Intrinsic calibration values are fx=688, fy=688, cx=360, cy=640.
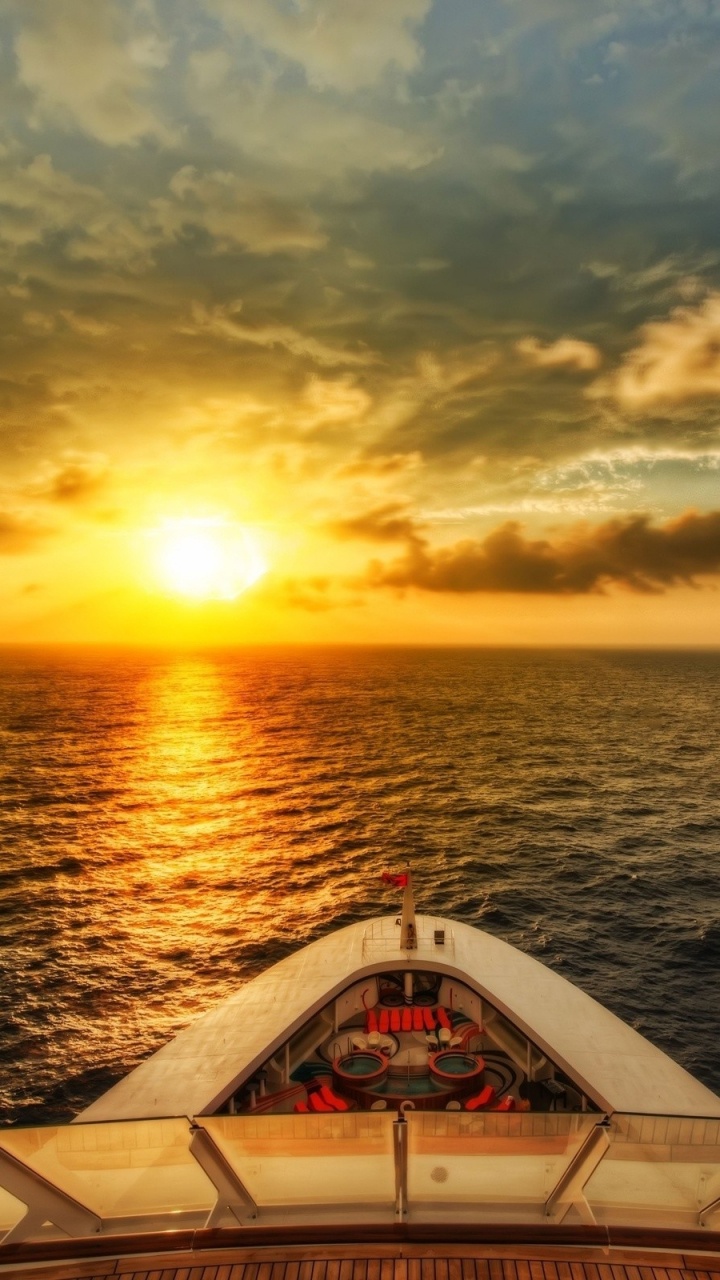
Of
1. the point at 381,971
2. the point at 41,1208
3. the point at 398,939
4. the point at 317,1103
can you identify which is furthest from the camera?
the point at 398,939

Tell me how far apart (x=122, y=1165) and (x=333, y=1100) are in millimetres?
11427

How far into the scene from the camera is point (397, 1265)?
22.3 ft

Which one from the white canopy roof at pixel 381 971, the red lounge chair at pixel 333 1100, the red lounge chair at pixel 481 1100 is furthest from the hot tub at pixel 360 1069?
the red lounge chair at pixel 481 1100

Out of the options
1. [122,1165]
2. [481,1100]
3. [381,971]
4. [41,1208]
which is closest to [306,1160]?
[122,1165]

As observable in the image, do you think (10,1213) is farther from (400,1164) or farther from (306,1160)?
(400,1164)

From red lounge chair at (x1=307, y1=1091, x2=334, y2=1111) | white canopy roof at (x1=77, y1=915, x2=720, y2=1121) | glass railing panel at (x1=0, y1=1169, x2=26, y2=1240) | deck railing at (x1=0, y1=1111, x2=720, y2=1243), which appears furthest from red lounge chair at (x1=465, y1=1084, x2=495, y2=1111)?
glass railing panel at (x1=0, y1=1169, x2=26, y2=1240)

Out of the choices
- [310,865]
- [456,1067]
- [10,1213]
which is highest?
[10,1213]

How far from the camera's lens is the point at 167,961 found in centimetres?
3834

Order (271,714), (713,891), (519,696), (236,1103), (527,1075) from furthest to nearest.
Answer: (519,696), (271,714), (713,891), (527,1075), (236,1103)

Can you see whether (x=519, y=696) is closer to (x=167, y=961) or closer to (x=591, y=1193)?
(x=167, y=961)

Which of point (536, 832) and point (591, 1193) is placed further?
point (536, 832)

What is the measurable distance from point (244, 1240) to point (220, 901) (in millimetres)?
42081

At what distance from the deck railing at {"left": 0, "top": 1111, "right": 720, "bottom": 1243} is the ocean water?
2433 centimetres

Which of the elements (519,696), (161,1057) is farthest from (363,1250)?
(519,696)
